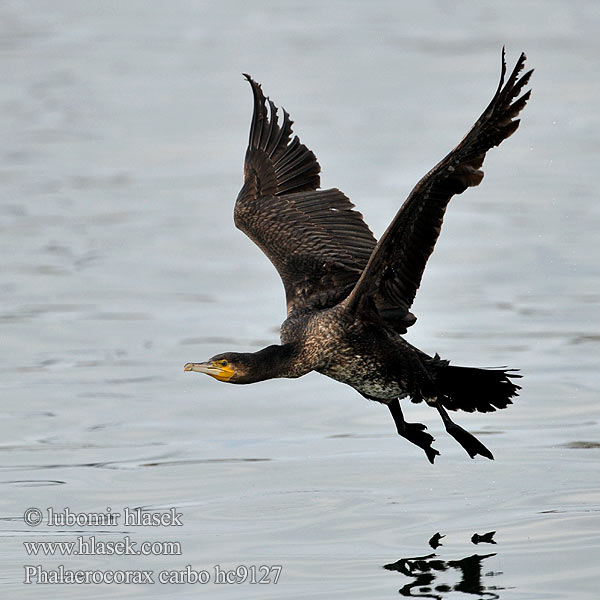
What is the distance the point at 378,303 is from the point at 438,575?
5.41 ft

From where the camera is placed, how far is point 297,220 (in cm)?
988

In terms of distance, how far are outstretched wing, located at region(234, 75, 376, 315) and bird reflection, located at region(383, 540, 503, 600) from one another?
169 cm

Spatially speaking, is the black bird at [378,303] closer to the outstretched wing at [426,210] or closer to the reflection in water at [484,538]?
the outstretched wing at [426,210]

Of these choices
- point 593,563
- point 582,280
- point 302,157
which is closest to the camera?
point 593,563

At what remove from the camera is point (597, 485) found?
29.6ft

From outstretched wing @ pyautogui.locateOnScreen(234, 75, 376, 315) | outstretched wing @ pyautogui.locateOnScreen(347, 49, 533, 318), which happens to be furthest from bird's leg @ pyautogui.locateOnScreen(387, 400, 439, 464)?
outstretched wing @ pyautogui.locateOnScreen(234, 75, 376, 315)

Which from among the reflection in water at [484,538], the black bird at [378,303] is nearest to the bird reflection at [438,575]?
the reflection in water at [484,538]

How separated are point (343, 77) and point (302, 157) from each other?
1212 centimetres

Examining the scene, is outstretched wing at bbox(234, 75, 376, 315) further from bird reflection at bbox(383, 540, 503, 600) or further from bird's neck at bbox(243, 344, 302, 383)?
bird reflection at bbox(383, 540, 503, 600)

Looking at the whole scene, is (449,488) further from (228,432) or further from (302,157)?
(302,157)

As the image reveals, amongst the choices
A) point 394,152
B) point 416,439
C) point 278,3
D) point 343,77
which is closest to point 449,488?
point 416,439

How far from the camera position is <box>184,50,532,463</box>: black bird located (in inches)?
301

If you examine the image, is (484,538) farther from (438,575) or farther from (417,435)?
(417,435)

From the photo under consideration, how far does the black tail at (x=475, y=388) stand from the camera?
848cm
